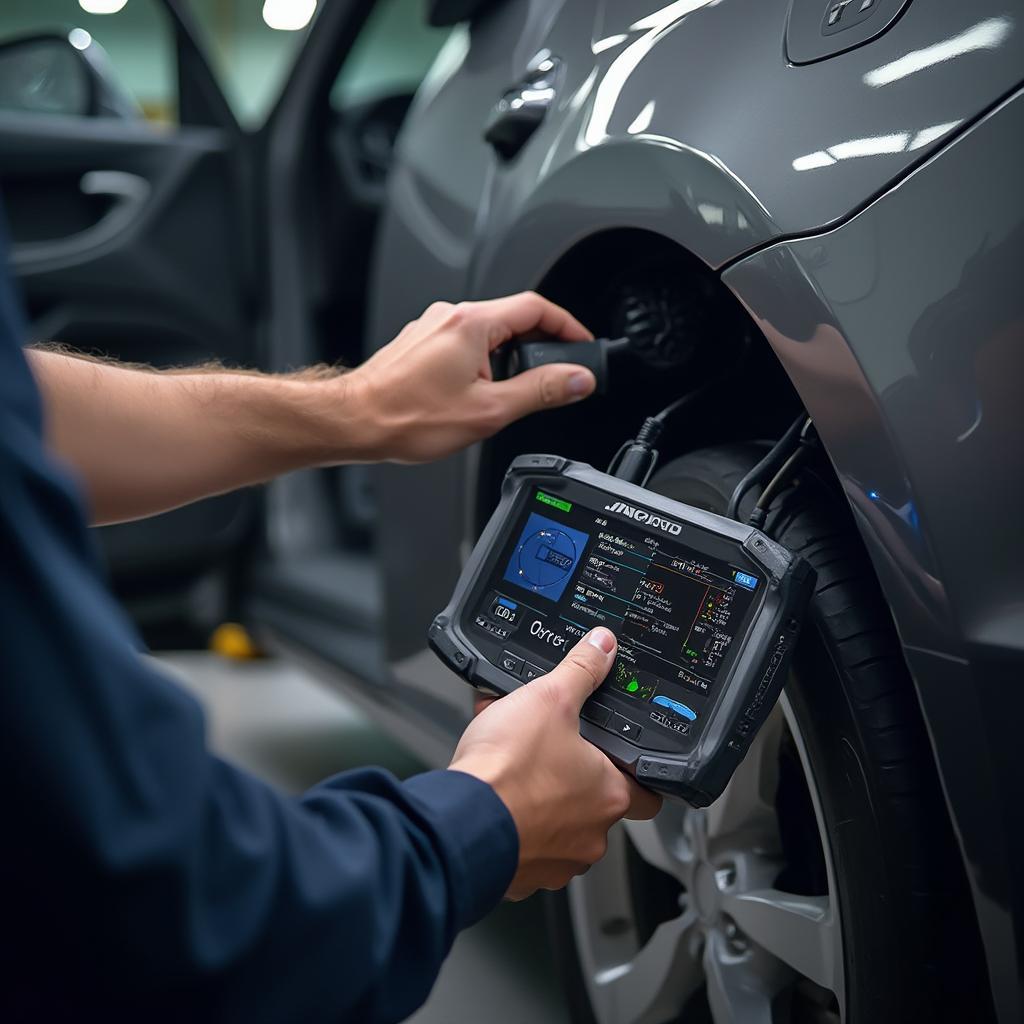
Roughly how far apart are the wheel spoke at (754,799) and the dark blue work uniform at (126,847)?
40 cm

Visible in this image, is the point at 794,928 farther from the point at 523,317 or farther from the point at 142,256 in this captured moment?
the point at 142,256

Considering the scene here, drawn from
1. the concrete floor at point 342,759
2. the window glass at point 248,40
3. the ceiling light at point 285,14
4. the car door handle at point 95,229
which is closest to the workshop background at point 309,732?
the concrete floor at point 342,759

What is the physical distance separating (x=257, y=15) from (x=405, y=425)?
372 inches

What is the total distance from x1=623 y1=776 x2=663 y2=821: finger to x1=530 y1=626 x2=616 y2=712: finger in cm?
7

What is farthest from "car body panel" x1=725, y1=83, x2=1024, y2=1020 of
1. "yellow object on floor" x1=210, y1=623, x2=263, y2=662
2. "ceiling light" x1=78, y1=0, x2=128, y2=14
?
"ceiling light" x1=78, y1=0, x2=128, y2=14

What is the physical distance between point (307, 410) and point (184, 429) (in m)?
0.11

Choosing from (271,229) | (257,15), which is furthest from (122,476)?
(257,15)

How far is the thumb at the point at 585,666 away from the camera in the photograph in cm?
78

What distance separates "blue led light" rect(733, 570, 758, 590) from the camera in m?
0.80

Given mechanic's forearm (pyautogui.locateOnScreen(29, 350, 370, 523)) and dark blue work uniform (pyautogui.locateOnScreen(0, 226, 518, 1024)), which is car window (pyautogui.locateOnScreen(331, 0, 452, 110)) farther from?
dark blue work uniform (pyautogui.locateOnScreen(0, 226, 518, 1024))

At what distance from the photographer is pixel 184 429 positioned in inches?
41.2

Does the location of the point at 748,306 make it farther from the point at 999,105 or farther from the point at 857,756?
the point at 857,756

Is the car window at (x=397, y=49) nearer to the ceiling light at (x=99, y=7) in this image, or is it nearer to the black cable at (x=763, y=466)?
the ceiling light at (x=99, y=7)

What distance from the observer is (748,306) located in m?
0.80
